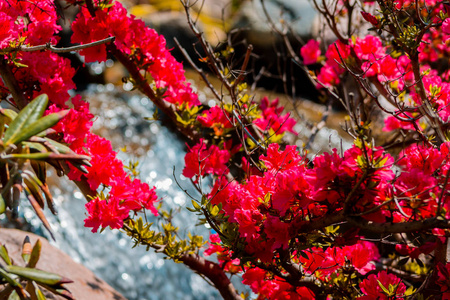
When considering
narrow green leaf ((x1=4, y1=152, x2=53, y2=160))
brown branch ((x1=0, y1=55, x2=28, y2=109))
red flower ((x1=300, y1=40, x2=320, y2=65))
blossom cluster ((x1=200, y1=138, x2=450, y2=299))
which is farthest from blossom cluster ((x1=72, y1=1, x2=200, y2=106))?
red flower ((x1=300, y1=40, x2=320, y2=65))

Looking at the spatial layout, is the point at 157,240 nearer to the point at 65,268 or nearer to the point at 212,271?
the point at 212,271

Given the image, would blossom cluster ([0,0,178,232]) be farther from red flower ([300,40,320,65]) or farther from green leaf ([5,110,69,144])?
red flower ([300,40,320,65])

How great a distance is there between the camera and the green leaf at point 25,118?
3.29 feet

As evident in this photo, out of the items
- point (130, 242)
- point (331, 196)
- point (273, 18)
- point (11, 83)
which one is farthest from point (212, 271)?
point (273, 18)

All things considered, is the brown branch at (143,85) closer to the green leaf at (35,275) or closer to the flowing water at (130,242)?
the green leaf at (35,275)

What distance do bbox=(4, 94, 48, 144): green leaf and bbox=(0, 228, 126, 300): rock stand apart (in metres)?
1.17

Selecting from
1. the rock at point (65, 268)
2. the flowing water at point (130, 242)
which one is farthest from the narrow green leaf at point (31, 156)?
the flowing water at point (130, 242)

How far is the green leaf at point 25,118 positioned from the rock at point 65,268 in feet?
3.83

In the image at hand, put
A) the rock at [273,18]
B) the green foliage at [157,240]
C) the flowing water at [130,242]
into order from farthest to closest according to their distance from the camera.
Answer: the rock at [273,18]
the flowing water at [130,242]
the green foliage at [157,240]

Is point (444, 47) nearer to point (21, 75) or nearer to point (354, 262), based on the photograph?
point (354, 262)

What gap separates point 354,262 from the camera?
1.61 meters

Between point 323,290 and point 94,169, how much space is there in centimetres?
88

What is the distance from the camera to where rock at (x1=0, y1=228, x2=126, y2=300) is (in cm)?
207

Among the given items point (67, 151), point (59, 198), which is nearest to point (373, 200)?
point (67, 151)
